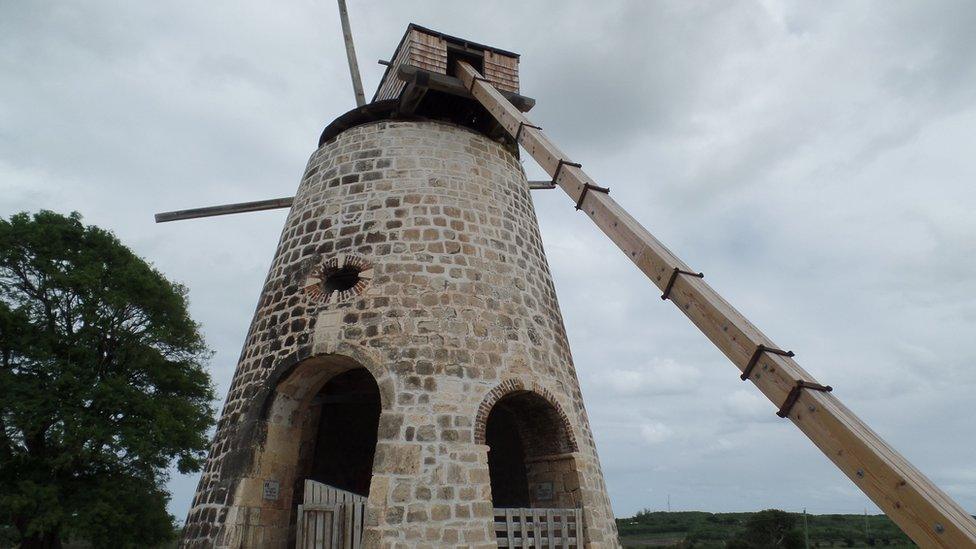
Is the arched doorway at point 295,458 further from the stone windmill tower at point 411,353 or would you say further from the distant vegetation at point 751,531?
the distant vegetation at point 751,531

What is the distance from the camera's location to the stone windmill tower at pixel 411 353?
7035 millimetres

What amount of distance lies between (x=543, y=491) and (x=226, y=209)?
26.5ft

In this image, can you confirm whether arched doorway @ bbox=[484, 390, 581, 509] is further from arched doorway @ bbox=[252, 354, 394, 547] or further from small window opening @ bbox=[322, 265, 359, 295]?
small window opening @ bbox=[322, 265, 359, 295]

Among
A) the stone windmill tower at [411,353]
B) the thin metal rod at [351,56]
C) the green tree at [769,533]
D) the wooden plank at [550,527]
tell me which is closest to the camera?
the stone windmill tower at [411,353]

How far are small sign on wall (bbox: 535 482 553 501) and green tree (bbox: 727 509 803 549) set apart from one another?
24357mm

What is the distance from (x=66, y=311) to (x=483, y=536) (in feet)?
42.6

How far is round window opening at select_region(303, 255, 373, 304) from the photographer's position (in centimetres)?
822

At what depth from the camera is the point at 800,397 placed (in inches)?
166

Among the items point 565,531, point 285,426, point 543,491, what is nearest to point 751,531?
point 543,491

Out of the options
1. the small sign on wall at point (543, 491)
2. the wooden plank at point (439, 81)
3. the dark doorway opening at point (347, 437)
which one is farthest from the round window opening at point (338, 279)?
the small sign on wall at point (543, 491)

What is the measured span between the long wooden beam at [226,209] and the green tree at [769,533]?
2579 centimetres

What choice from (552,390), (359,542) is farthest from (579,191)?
(359,542)

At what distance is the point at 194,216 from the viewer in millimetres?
12156

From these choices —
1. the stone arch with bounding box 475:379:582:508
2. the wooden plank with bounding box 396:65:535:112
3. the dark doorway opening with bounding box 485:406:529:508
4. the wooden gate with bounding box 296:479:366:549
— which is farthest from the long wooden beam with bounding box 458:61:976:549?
the dark doorway opening with bounding box 485:406:529:508
